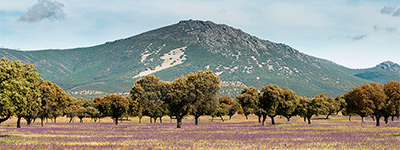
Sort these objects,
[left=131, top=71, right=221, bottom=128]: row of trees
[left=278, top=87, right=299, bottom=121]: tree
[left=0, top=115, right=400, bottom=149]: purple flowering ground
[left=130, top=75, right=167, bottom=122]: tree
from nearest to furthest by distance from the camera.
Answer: [left=0, top=115, right=400, bottom=149]: purple flowering ground < [left=131, top=71, right=221, bottom=128]: row of trees < [left=130, top=75, right=167, bottom=122]: tree < [left=278, top=87, right=299, bottom=121]: tree

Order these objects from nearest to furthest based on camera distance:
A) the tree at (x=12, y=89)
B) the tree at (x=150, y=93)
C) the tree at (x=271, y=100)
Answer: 1. the tree at (x=12, y=89)
2. the tree at (x=271, y=100)
3. the tree at (x=150, y=93)

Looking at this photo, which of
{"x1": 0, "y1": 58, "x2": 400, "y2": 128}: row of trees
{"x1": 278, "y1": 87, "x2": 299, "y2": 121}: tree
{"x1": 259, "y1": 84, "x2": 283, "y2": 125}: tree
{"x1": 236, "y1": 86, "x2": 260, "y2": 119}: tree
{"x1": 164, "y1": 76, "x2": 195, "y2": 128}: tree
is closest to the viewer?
{"x1": 0, "y1": 58, "x2": 400, "y2": 128}: row of trees

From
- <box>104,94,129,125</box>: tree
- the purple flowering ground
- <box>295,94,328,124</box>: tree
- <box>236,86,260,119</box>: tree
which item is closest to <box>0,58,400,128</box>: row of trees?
<box>236,86,260,119</box>: tree

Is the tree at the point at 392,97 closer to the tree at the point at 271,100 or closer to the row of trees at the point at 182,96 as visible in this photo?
the row of trees at the point at 182,96

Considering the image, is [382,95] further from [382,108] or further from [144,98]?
[144,98]

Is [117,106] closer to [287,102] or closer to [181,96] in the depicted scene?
[181,96]

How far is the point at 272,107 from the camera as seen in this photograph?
305 ft

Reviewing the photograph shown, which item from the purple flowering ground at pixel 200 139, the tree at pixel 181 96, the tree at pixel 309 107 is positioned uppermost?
the tree at pixel 181 96

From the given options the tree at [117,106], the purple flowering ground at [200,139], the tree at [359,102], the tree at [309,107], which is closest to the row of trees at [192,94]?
the purple flowering ground at [200,139]

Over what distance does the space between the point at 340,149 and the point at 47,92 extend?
215ft

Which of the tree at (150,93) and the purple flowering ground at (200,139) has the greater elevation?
the tree at (150,93)

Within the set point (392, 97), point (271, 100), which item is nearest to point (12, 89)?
point (271, 100)

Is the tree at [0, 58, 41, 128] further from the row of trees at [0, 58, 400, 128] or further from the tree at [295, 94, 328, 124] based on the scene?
the tree at [295, 94, 328, 124]

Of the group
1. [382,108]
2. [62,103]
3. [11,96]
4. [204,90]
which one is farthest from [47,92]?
[382,108]
